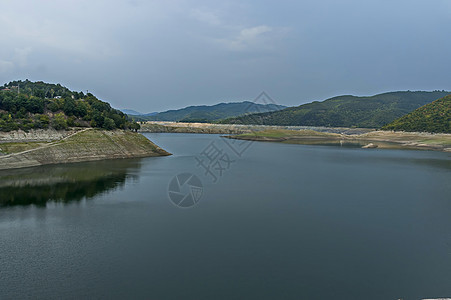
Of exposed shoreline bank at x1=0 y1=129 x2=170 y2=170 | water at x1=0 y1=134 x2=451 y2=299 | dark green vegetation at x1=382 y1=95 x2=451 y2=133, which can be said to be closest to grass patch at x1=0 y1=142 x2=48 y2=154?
exposed shoreline bank at x1=0 y1=129 x2=170 y2=170

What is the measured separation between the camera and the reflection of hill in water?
33.3m

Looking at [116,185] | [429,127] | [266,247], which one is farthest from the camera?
[429,127]

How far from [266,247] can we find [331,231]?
22.2ft

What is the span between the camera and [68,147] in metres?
59.2

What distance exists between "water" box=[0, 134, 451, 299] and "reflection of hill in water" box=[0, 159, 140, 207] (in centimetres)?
25

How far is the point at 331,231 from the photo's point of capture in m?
24.8

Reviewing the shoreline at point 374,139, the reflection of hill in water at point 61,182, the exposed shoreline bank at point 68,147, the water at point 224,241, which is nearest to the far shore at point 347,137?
the shoreline at point 374,139

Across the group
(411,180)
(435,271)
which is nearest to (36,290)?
(435,271)

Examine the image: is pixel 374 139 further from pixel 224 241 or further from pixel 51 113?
pixel 224 241

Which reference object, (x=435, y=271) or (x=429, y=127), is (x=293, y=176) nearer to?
(x=435, y=271)

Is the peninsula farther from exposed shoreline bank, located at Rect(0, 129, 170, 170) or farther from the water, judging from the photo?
the water

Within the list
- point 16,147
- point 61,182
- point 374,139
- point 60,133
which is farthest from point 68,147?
point 374,139

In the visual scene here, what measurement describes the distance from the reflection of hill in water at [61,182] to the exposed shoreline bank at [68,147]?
3.23m

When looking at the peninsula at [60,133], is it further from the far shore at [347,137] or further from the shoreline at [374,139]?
the far shore at [347,137]
